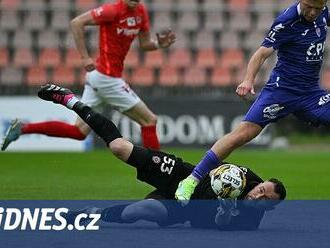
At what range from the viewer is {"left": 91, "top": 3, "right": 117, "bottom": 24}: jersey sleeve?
40.7 feet

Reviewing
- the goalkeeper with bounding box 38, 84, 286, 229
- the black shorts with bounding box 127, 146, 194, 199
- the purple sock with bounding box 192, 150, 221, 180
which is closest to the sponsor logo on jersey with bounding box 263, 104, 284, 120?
the purple sock with bounding box 192, 150, 221, 180

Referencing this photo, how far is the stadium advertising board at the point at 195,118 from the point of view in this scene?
20.8 metres

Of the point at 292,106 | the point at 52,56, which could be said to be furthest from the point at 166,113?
the point at 292,106

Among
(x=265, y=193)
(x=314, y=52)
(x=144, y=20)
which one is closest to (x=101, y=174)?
(x=144, y=20)

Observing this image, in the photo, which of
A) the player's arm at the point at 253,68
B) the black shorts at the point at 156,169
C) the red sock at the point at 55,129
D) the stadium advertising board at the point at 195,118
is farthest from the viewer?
the stadium advertising board at the point at 195,118

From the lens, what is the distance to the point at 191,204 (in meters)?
8.37

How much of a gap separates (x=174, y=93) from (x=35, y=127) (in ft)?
33.4

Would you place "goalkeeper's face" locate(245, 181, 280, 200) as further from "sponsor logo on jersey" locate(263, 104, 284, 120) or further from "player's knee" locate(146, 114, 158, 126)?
"player's knee" locate(146, 114, 158, 126)

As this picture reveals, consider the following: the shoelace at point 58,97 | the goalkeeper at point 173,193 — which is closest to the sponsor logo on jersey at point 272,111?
the goalkeeper at point 173,193

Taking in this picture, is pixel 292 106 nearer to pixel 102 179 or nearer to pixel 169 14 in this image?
pixel 102 179

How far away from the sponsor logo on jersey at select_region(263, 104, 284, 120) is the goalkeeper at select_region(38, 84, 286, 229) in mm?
930

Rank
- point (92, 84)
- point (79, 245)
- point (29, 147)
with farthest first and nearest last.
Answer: point (29, 147) → point (92, 84) → point (79, 245)

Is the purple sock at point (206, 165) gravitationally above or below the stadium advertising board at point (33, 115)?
above

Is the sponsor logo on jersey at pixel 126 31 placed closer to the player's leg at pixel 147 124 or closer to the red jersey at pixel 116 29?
the red jersey at pixel 116 29
